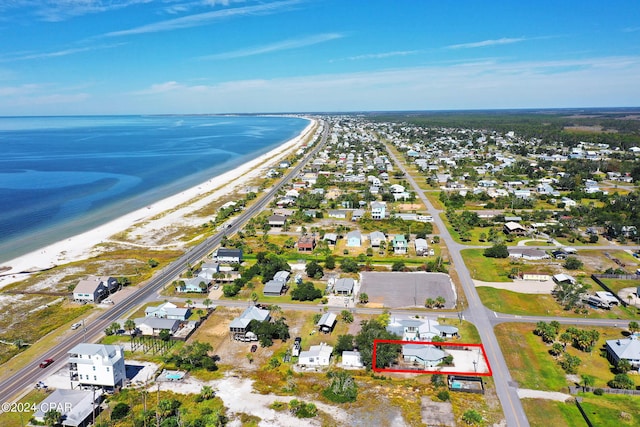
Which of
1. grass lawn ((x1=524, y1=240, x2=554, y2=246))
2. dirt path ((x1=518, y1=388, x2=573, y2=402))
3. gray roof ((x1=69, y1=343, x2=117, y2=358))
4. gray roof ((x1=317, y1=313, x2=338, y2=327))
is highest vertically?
gray roof ((x1=69, y1=343, x2=117, y2=358))

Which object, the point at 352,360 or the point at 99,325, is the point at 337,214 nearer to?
the point at 99,325

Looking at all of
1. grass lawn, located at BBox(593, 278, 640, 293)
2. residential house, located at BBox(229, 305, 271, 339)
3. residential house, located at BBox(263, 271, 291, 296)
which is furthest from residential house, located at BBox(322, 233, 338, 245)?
grass lawn, located at BBox(593, 278, 640, 293)

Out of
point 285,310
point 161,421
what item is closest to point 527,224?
point 285,310

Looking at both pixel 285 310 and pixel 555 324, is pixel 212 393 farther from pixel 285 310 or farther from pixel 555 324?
pixel 555 324

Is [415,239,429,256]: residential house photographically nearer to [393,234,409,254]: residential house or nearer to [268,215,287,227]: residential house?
[393,234,409,254]: residential house

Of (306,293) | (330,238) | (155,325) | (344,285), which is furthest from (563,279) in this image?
(155,325)

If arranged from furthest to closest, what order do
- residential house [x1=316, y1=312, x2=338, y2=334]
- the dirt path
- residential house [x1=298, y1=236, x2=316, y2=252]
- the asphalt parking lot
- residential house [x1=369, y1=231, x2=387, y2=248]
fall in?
residential house [x1=369, y1=231, x2=387, y2=248] < residential house [x1=298, y1=236, x2=316, y2=252] < the asphalt parking lot < residential house [x1=316, y1=312, x2=338, y2=334] < the dirt path

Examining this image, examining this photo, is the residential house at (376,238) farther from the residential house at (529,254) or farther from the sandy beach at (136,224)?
the sandy beach at (136,224)

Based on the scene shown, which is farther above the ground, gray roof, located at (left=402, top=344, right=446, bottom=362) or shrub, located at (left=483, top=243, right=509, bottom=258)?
shrub, located at (left=483, top=243, right=509, bottom=258)
